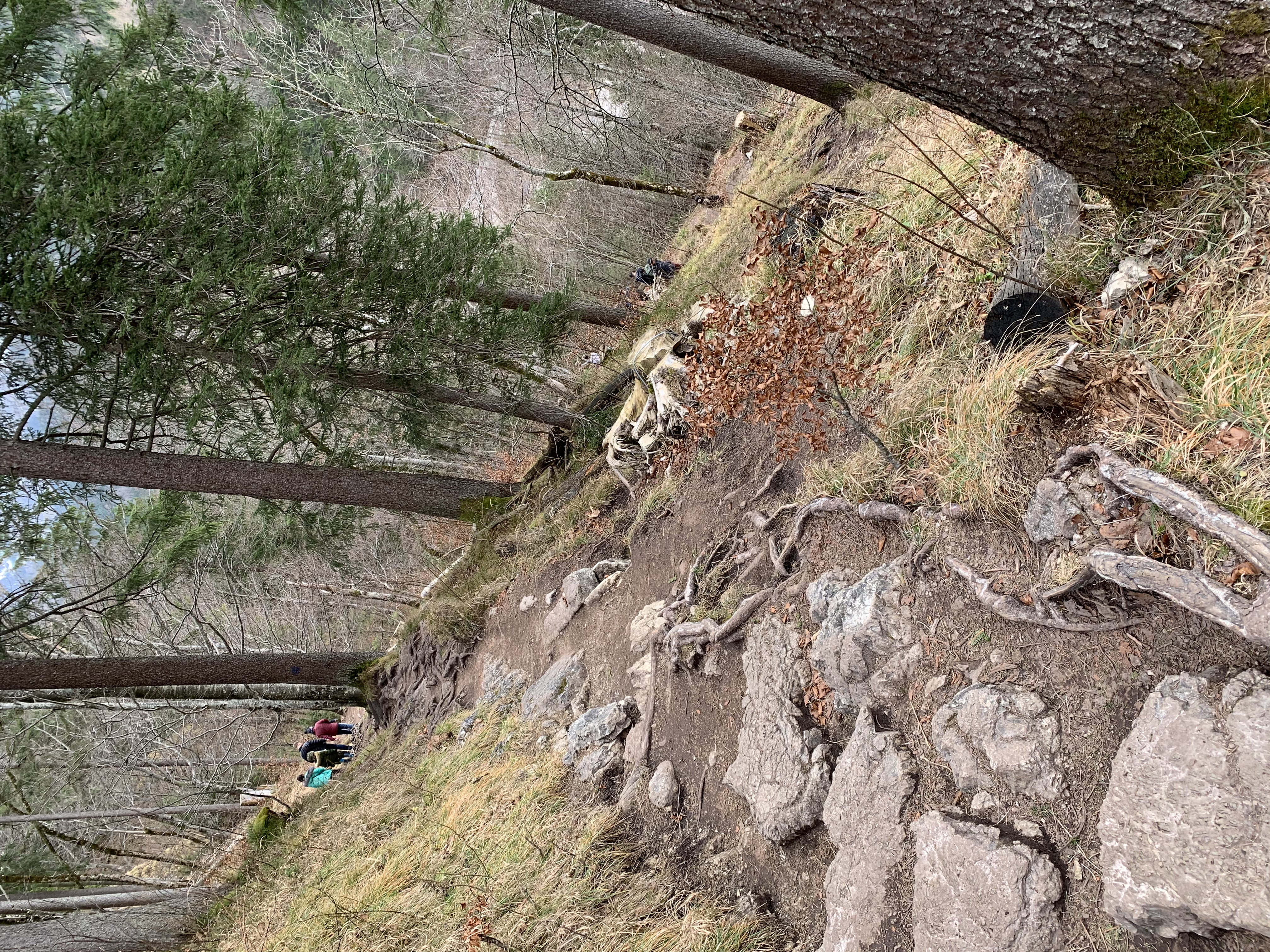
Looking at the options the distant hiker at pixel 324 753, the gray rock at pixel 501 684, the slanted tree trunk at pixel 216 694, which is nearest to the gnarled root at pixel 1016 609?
the gray rock at pixel 501 684

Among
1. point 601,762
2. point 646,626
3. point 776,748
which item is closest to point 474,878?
point 601,762

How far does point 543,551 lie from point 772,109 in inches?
277

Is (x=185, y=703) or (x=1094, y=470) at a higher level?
(x=185, y=703)

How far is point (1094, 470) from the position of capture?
9.55 ft

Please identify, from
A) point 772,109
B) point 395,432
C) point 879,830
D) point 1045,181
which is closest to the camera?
point 879,830

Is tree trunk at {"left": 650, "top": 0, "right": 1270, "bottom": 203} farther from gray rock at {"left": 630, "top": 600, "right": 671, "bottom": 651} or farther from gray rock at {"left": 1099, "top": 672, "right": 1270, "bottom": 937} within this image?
gray rock at {"left": 630, "top": 600, "right": 671, "bottom": 651}

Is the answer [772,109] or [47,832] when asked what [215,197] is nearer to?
[47,832]

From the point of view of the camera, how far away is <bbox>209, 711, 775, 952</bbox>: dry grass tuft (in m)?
4.04

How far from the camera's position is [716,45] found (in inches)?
242

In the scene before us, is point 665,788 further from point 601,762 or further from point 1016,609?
point 1016,609

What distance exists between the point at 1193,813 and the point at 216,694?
915 centimetres

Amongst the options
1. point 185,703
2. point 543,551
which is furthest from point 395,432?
point 185,703

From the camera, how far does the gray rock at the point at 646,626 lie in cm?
542

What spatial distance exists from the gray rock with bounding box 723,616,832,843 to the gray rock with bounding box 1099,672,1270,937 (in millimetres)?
1332
